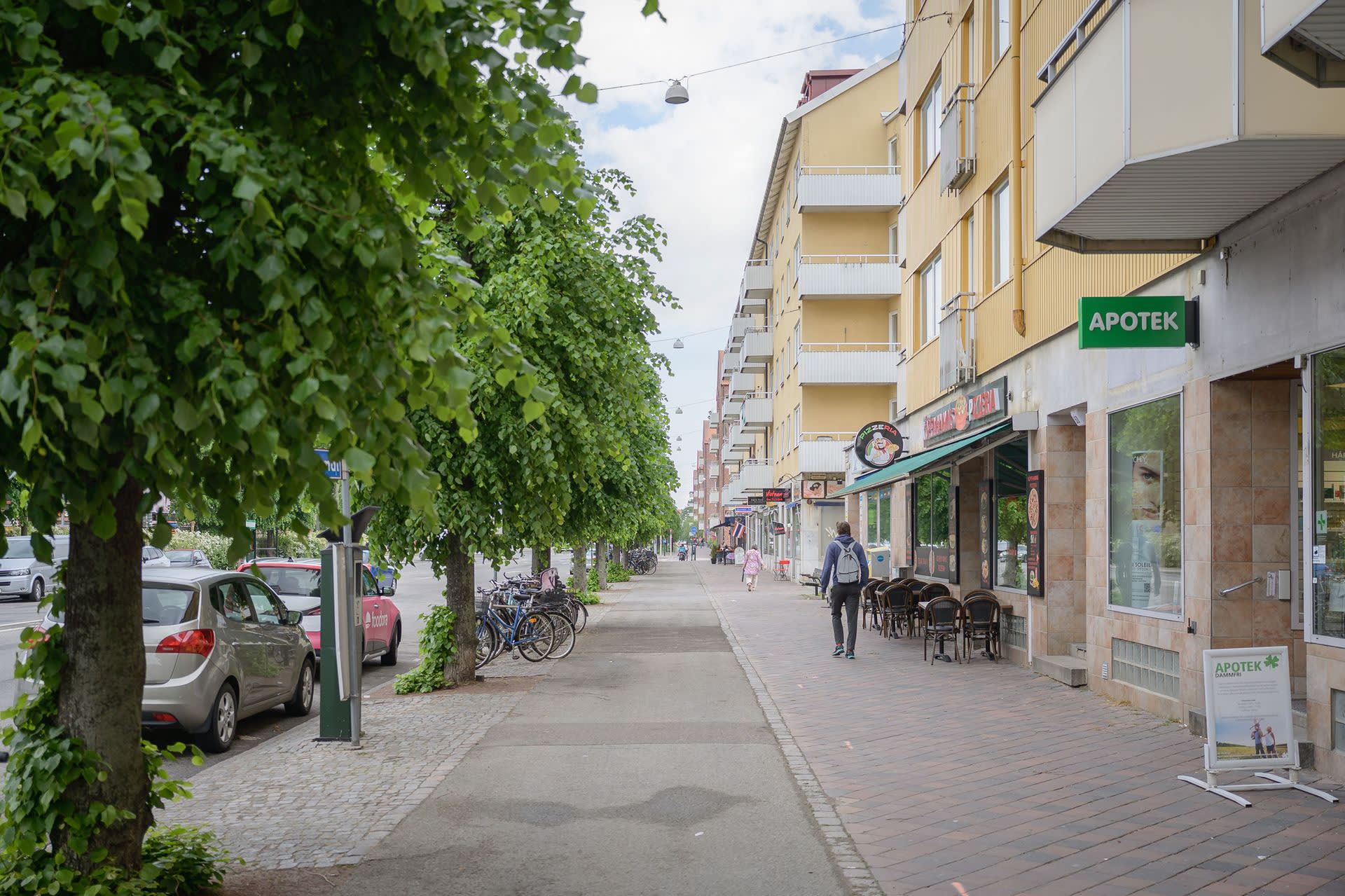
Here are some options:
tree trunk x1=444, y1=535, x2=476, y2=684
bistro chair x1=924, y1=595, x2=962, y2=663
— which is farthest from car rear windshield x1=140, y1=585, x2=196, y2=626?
bistro chair x1=924, y1=595, x2=962, y2=663

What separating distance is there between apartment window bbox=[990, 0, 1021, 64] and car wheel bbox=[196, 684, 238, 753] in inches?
476

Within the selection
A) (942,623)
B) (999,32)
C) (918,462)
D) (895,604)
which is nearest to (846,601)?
(942,623)

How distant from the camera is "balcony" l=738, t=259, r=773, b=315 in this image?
57.8 metres

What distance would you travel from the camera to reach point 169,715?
9.91 meters

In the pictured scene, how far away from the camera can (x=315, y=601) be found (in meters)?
16.1

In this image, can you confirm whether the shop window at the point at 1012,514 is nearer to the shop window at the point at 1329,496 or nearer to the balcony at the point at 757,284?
the shop window at the point at 1329,496

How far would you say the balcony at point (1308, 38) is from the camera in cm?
604

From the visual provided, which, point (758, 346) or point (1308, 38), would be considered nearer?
point (1308, 38)

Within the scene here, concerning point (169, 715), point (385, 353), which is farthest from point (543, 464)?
point (385, 353)

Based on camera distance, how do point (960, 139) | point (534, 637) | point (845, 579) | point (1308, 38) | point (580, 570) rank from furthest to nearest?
point (580, 570) → point (960, 139) → point (534, 637) → point (845, 579) → point (1308, 38)

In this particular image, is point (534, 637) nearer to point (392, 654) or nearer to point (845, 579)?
point (392, 654)

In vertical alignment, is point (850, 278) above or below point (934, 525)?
Answer: above

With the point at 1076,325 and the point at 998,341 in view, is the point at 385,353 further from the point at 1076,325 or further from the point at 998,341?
the point at 998,341

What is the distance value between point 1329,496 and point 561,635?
1157 cm
